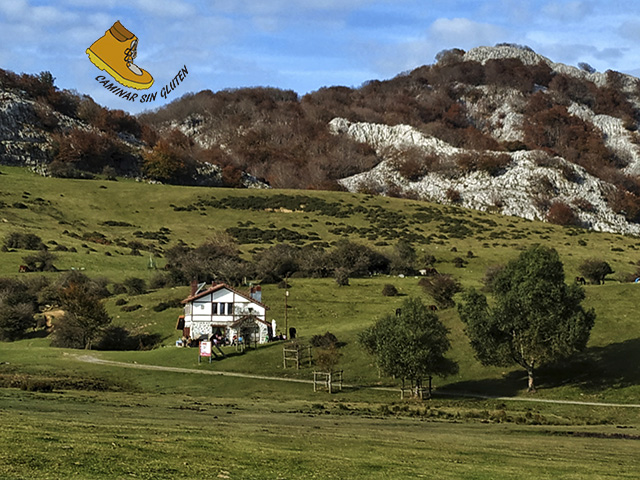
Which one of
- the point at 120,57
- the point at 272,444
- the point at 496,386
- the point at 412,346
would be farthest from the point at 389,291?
the point at 272,444

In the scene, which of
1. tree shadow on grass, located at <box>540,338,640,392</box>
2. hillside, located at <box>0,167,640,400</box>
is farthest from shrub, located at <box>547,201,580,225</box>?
tree shadow on grass, located at <box>540,338,640,392</box>

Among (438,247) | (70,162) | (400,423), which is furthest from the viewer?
(70,162)

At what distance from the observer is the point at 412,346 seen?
178 feet

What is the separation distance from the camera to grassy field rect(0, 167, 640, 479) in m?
21.2

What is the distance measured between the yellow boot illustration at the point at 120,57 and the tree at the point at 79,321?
4200 cm

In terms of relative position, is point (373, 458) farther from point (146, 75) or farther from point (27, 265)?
point (27, 265)

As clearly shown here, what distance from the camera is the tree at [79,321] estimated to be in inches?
2931

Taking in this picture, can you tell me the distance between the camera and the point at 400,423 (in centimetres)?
3797

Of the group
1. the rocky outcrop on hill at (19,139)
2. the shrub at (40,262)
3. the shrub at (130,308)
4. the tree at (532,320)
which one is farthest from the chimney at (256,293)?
the rocky outcrop on hill at (19,139)

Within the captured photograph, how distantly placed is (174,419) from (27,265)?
7283 centimetres

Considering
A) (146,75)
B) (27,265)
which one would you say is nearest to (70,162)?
(27,265)

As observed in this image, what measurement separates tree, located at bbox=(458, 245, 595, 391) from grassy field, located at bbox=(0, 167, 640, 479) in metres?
2.42

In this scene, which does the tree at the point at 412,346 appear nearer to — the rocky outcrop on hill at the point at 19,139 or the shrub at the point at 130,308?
the shrub at the point at 130,308

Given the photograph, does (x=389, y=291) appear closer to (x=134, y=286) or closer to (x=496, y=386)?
(x=134, y=286)
